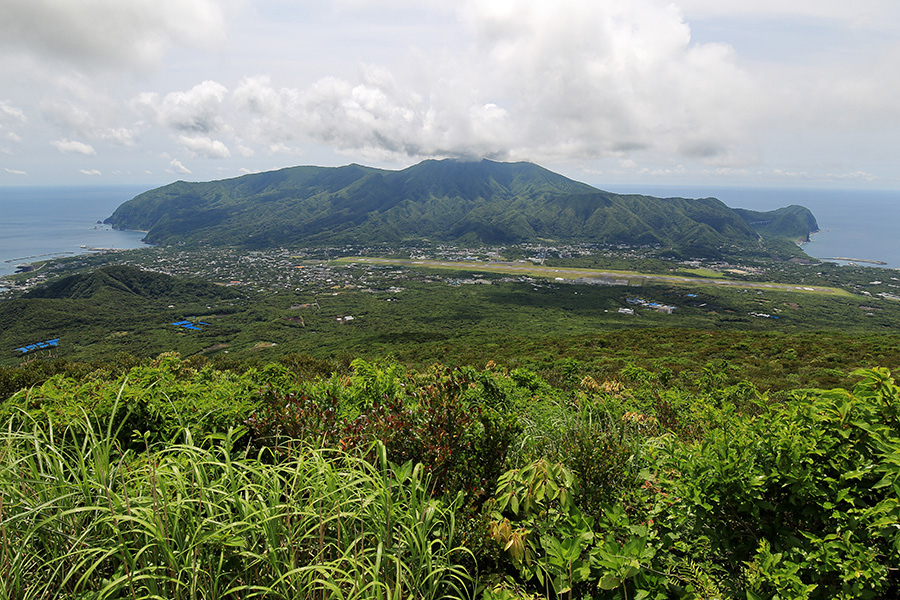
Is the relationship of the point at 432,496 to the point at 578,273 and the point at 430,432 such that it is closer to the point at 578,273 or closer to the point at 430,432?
the point at 430,432

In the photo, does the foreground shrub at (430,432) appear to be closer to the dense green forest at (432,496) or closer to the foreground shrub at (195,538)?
the dense green forest at (432,496)

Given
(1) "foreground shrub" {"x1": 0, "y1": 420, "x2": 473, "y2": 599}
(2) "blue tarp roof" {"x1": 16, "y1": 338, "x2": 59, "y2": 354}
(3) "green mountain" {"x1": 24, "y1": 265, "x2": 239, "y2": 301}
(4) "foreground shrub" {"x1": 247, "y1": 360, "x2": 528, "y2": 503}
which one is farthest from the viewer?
(3) "green mountain" {"x1": 24, "y1": 265, "x2": 239, "y2": 301}

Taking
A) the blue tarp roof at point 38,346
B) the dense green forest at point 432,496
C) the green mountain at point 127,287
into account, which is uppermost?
the dense green forest at point 432,496

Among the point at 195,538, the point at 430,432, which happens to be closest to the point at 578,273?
the point at 430,432

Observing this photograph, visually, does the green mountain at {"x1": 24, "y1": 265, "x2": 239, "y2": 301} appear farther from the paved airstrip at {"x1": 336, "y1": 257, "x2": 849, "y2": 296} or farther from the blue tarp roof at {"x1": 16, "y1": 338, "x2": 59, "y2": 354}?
the paved airstrip at {"x1": 336, "y1": 257, "x2": 849, "y2": 296}

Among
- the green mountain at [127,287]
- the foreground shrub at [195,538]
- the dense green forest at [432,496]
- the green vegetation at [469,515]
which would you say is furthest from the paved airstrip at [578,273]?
the foreground shrub at [195,538]

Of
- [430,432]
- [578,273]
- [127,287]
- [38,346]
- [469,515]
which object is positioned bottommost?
[38,346]

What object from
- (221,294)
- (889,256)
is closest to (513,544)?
(221,294)

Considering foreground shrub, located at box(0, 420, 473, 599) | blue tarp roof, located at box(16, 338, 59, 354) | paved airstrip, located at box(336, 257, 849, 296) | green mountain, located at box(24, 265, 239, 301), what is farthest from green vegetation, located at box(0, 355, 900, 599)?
paved airstrip, located at box(336, 257, 849, 296)
